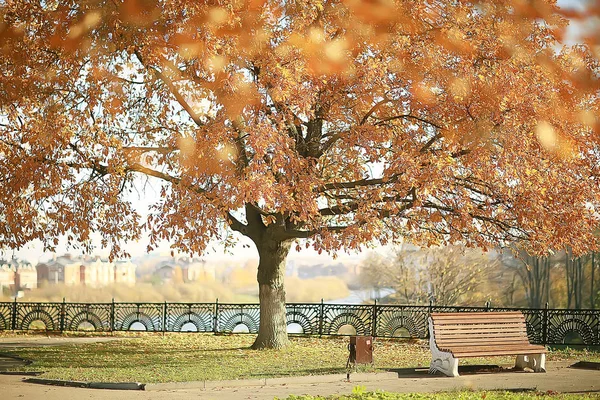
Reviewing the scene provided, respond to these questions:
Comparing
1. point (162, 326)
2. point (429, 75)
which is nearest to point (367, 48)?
point (429, 75)

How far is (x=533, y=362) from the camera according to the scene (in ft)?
48.1

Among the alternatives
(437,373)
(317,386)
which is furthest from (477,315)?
(317,386)

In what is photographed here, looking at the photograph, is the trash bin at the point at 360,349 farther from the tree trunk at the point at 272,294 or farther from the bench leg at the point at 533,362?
the tree trunk at the point at 272,294

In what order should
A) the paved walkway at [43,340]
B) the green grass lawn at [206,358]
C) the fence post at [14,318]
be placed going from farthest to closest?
the fence post at [14,318] < the paved walkway at [43,340] < the green grass lawn at [206,358]

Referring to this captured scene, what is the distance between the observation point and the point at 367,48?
56.6 feet

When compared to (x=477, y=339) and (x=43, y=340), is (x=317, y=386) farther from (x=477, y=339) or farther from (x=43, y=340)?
(x=43, y=340)

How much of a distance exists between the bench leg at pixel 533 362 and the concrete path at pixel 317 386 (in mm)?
435

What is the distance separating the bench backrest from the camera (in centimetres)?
1411

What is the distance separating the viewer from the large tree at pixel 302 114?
15.9 metres

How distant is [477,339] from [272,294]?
7057 mm

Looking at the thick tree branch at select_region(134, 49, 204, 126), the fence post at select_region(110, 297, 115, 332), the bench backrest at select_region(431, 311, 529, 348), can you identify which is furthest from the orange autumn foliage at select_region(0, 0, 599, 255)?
the fence post at select_region(110, 297, 115, 332)

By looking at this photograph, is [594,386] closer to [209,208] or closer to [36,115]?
[209,208]

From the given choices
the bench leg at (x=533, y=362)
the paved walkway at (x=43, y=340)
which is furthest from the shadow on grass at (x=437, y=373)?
the paved walkway at (x=43, y=340)

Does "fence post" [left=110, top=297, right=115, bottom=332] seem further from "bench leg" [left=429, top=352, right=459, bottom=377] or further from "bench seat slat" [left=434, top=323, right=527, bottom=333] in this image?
"bench seat slat" [left=434, top=323, right=527, bottom=333]
